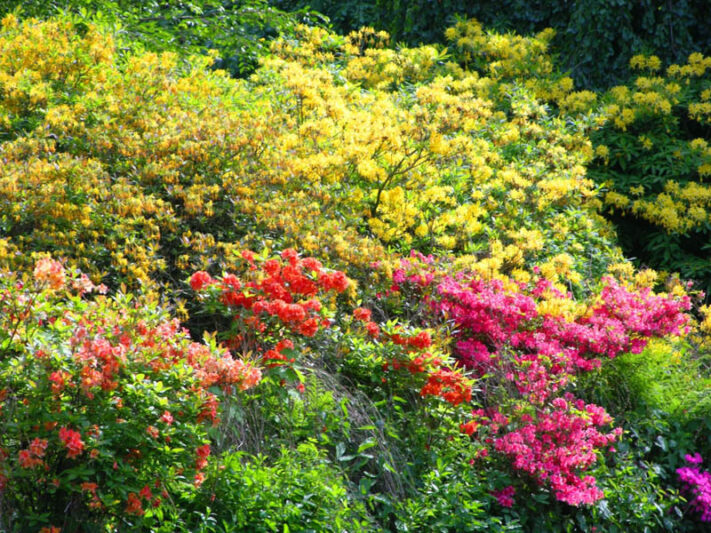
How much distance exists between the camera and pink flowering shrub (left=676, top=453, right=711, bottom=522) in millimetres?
4066

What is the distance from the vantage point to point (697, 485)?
4.12 metres

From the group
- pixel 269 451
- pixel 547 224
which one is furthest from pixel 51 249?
pixel 547 224

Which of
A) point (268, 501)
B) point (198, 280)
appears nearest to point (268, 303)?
point (198, 280)

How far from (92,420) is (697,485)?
3.02 m

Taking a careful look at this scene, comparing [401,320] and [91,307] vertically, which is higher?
[91,307]

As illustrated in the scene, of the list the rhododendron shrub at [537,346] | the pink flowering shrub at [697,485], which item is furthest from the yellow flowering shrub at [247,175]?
the pink flowering shrub at [697,485]

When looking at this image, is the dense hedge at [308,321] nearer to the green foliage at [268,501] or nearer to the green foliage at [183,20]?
the green foliage at [268,501]

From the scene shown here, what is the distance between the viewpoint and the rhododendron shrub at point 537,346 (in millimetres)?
3857

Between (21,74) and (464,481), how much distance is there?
13.0 ft

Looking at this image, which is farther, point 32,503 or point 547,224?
point 547,224

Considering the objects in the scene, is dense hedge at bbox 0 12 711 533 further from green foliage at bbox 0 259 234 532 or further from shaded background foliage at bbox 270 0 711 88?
shaded background foliage at bbox 270 0 711 88

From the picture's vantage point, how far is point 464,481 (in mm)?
3734

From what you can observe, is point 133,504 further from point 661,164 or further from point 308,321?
point 661,164

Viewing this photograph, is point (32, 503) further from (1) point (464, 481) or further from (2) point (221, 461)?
(1) point (464, 481)
